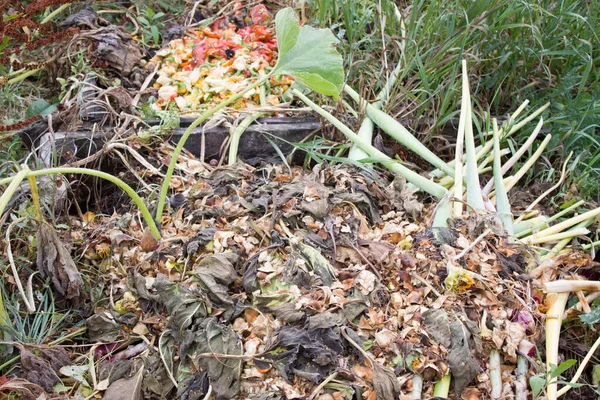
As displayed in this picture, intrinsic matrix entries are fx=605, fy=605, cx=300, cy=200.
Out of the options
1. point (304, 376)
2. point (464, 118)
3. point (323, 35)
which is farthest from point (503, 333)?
point (323, 35)

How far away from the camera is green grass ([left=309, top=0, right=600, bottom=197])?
7.52 feet

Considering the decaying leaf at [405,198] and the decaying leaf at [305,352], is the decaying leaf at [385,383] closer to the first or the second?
the decaying leaf at [305,352]

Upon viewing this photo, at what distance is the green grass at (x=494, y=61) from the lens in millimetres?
2293

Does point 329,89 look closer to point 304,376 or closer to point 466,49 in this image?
point 304,376

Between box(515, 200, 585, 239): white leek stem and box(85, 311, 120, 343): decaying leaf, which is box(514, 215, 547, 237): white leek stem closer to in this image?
box(515, 200, 585, 239): white leek stem

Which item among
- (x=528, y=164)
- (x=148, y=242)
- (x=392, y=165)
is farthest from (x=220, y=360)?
(x=528, y=164)

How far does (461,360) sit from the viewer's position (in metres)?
1.48

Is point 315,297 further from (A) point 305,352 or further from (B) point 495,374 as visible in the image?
(B) point 495,374

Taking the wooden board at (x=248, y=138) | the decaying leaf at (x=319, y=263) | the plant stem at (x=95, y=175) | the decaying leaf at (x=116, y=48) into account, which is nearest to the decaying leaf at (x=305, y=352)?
the decaying leaf at (x=319, y=263)

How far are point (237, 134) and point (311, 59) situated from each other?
0.65 m

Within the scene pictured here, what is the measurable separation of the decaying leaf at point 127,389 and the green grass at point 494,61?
137 cm

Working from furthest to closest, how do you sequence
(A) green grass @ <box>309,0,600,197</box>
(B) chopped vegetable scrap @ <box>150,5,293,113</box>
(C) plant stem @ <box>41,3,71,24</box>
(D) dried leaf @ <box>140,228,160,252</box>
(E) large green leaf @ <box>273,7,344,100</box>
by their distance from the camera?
1. (C) plant stem @ <box>41,3,71,24</box>
2. (B) chopped vegetable scrap @ <box>150,5,293,113</box>
3. (A) green grass @ <box>309,0,600,197</box>
4. (D) dried leaf @ <box>140,228,160,252</box>
5. (E) large green leaf @ <box>273,7,344,100</box>

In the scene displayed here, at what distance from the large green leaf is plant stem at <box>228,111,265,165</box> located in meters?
0.57

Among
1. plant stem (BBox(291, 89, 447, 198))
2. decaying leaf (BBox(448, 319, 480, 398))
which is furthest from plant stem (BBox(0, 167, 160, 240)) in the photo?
decaying leaf (BBox(448, 319, 480, 398))
